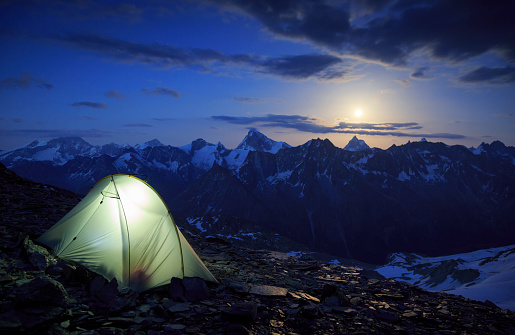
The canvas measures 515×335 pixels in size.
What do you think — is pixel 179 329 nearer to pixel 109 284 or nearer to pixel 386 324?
pixel 109 284

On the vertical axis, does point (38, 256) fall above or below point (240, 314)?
above

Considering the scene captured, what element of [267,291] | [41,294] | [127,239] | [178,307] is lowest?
[267,291]

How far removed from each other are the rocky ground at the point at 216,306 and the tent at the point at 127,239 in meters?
0.55

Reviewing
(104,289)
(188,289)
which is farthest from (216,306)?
(104,289)

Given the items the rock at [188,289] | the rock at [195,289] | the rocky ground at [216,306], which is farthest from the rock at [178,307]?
the rock at [195,289]

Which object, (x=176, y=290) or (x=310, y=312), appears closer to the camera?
(x=310, y=312)

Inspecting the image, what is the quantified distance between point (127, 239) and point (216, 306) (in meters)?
4.65

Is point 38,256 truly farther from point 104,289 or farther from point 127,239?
point 104,289

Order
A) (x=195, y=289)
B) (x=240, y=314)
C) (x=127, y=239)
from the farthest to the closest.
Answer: (x=127, y=239) < (x=195, y=289) < (x=240, y=314)

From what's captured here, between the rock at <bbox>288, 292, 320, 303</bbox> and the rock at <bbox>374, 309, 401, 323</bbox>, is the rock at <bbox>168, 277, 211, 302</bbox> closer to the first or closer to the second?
the rock at <bbox>288, 292, 320, 303</bbox>

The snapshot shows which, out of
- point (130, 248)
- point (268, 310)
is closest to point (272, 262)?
point (268, 310)

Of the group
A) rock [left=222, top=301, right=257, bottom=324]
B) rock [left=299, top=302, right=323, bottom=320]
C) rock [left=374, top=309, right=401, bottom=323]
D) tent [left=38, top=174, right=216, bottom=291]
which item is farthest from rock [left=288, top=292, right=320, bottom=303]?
tent [left=38, top=174, right=216, bottom=291]

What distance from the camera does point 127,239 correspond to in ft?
35.9

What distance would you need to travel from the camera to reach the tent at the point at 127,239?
10.3m
